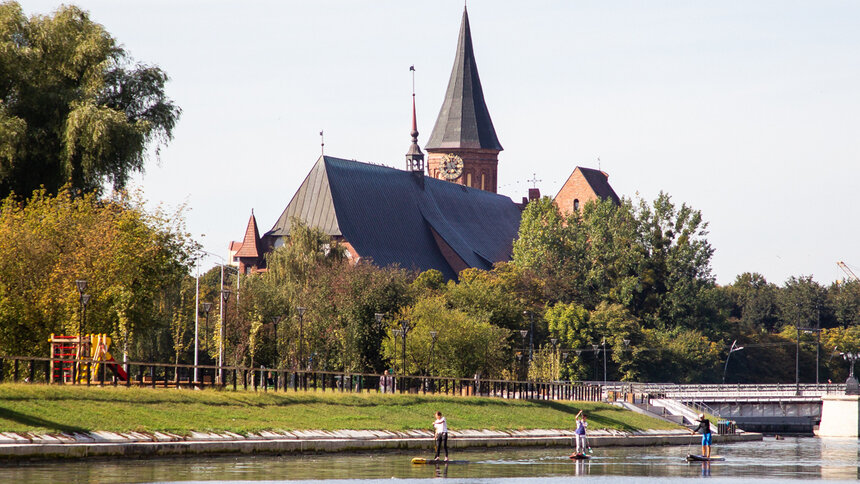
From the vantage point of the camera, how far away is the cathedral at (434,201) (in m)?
116

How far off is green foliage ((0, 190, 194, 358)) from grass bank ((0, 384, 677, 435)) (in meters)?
8.96

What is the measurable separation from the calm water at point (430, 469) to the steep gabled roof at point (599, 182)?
110557 mm

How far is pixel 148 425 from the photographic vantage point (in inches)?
1266

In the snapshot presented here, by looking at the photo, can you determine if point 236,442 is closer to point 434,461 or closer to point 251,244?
point 434,461

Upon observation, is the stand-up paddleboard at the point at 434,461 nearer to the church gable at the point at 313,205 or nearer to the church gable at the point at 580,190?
the church gable at the point at 313,205

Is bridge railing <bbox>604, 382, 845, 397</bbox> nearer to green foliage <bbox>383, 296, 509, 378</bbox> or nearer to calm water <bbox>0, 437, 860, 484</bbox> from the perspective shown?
green foliage <bbox>383, 296, 509, 378</bbox>

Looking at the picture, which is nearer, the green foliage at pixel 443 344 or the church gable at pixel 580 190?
the green foliage at pixel 443 344

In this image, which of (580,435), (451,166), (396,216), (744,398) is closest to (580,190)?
(451,166)

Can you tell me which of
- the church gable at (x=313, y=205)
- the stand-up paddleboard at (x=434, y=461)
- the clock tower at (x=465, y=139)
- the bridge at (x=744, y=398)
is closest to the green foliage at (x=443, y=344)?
the bridge at (x=744, y=398)

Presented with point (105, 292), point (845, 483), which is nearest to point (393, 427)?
point (105, 292)

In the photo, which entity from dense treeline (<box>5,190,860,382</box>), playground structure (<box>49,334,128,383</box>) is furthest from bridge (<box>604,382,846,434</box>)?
playground structure (<box>49,334,128,383</box>)

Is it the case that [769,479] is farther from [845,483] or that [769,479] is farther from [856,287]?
[856,287]

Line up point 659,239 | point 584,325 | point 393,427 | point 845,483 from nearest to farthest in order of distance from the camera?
point 845,483
point 393,427
point 584,325
point 659,239

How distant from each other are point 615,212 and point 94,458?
96.5 meters
